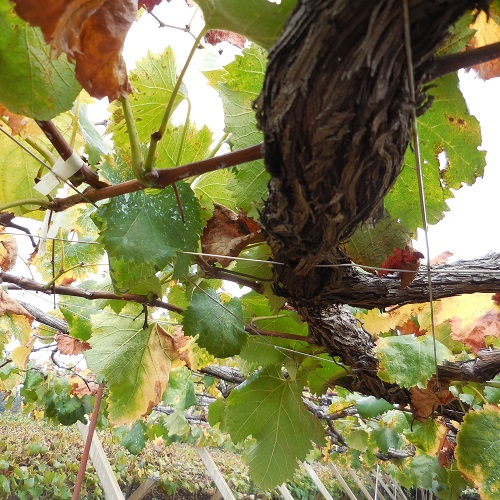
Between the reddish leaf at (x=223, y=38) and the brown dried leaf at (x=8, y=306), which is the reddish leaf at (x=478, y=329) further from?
the brown dried leaf at (x=8, y=306)

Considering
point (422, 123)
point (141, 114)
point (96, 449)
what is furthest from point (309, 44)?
point (96, 449)

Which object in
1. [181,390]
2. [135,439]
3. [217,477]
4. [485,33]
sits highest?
[485,33]

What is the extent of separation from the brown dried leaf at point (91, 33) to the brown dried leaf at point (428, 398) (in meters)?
0.81

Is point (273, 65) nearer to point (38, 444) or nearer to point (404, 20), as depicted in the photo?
point (404, 20)

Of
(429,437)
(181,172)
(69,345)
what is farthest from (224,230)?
(69,345)

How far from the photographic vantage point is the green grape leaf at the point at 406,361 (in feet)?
2.55

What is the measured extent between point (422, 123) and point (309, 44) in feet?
0.93

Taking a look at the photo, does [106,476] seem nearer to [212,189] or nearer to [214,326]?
[214,326]

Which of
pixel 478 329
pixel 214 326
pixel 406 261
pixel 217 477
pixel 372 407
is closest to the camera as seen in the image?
pixel 406 261

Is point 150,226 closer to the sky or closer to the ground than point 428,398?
closer to the sky

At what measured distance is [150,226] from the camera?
0.57m

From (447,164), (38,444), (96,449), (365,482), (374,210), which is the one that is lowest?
(365,482)

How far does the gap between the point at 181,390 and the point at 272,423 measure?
4.09 ft

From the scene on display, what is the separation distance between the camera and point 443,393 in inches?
36.7
